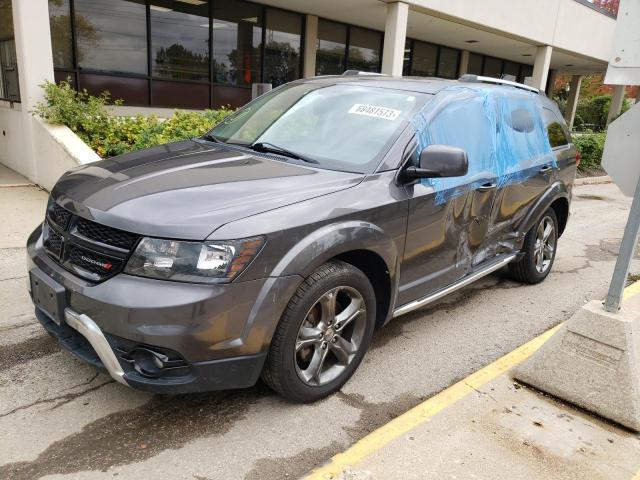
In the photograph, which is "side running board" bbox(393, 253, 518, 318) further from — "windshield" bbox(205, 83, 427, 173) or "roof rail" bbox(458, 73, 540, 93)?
"roof rail" bbox(458, 73, 540, 93)

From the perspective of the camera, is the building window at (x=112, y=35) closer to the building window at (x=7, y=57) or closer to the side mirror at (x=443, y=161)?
the building window at (x=7, y=57)

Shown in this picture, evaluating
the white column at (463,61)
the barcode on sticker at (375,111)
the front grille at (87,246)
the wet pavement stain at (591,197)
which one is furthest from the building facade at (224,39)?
the barcode on sticker at (375,111)

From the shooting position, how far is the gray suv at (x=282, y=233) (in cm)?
239

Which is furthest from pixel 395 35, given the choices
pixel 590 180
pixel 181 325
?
pixel 181 325

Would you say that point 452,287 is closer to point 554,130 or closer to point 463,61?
point 554,130

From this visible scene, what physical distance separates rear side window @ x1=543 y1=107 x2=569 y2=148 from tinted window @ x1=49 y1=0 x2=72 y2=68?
30.8ft

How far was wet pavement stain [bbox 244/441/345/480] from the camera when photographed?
7.93 feet

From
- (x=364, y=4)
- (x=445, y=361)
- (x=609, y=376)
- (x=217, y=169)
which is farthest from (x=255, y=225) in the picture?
(x=364, y=4)

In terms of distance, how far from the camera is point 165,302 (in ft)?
7.56

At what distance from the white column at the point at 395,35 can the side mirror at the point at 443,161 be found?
337 inches

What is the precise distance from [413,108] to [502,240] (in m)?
1.59

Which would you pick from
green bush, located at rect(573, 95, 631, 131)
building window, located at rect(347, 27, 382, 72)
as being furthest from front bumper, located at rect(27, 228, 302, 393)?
green bush, located at rect(573, 95, 631, 131)

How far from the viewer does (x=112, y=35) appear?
10984 mm

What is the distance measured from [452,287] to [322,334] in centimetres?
136
